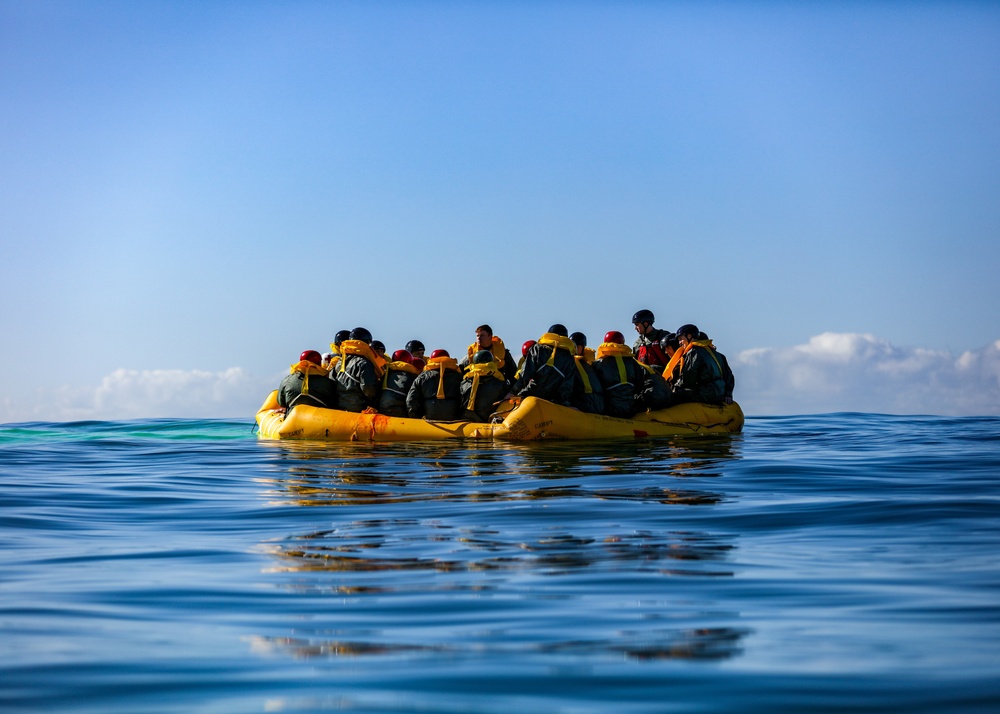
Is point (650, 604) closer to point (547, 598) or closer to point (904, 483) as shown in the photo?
point (547, 598)

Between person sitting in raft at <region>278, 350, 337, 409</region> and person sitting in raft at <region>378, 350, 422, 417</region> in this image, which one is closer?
person sitting in raft at <region>378, 350, 422, 417</region>

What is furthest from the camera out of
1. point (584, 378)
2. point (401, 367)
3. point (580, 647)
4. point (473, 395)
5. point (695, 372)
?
point (401, 367)

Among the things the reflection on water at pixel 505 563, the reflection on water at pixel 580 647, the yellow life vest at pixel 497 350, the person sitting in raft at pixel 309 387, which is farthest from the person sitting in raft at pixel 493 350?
the reflection on water at pixel 580 647

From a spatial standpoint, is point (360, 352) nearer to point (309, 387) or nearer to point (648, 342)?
point (309, 387)

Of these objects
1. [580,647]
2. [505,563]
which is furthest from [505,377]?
[580,647]

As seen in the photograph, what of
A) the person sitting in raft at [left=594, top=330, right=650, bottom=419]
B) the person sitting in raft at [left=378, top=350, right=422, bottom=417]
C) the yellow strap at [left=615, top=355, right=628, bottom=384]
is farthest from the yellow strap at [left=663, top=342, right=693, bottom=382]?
the person sitting in raft at [left=378, top=350, right=422, bottom=417]

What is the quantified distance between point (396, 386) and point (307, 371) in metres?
1.67

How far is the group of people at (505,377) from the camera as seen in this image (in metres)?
16.3

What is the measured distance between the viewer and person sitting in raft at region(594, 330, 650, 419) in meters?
16.5

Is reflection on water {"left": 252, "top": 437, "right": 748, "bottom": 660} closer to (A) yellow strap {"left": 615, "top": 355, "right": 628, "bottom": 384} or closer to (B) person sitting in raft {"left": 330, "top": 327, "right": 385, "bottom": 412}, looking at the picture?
(A) yellow strap {"left": 615, "top": 355, "right": 628, "bottom": 384}

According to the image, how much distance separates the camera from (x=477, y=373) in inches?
663

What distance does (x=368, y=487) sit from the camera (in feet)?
32.7

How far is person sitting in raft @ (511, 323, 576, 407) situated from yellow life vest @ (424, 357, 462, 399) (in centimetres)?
132

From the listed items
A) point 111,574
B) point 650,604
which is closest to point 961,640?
point 650,604
